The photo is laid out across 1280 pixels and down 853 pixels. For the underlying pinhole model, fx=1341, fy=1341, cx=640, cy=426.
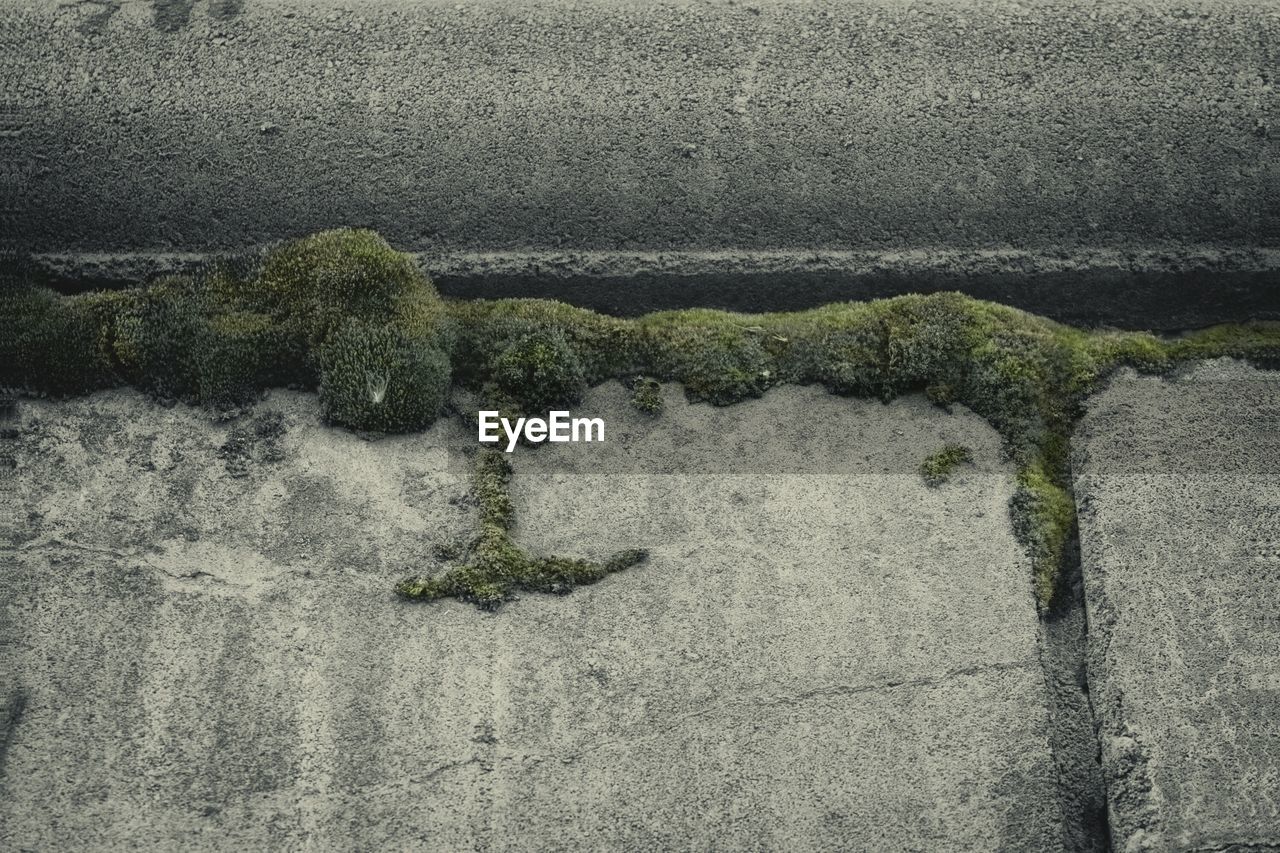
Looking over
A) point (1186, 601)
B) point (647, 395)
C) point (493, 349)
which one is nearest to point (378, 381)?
point (493, 349)

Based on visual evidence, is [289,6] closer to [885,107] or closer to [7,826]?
[885,107]

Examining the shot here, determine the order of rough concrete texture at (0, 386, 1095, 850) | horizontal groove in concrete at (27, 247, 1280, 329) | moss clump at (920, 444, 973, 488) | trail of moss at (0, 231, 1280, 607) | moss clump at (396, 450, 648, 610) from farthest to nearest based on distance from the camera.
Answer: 1. horizontal groove in concrete at (27, 247, 1280, 329)
2. trail of moss at (0, 231, 1280, 607)
3. moss clump at (920, 444, 973, 488)
4. moss clump at (396, 450, 648, 610)
5. rough concrete texture at (0, 386, 1095, 850)

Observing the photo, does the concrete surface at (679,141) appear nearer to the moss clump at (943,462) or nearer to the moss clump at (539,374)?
the moss clump at (539,374)

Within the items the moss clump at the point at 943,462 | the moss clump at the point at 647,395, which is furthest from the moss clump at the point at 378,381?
the moss clump at the point at 943,462

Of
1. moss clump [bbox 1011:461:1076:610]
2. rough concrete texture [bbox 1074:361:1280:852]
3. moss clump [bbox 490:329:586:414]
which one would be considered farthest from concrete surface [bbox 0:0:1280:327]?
moss clump [bbox 1011:461:1076:610]

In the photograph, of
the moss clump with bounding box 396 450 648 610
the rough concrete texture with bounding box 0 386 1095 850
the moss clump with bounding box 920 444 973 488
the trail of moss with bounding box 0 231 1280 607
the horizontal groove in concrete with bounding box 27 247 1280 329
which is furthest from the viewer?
the horizontal groove in concrete with bounding box 27 247 1280 329

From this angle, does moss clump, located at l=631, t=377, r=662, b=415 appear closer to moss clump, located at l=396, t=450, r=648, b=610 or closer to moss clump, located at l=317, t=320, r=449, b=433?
moss clump, located at l=396, t=450, r=648, b=610
